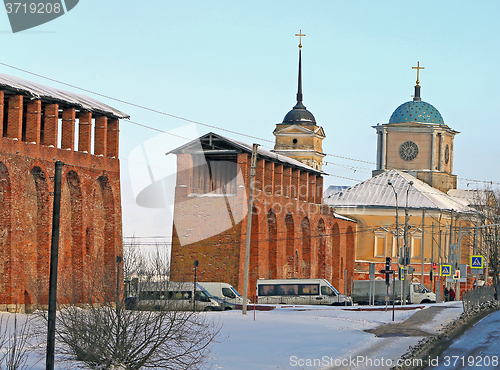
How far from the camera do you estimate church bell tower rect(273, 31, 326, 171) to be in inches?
4414

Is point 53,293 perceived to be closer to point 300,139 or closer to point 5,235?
point 5,235

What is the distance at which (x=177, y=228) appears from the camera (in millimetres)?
57500

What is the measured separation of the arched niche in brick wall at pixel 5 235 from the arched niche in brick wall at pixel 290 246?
28.9 metres

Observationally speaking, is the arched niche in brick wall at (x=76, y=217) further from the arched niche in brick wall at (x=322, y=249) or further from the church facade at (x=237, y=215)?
the arched niche in brick wall at (x=322, y=249)

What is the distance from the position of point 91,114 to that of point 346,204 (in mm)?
42908

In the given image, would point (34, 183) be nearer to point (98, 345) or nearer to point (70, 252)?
point (70, 252)

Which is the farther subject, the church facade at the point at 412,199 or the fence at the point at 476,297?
the church facade at the point at 412,199

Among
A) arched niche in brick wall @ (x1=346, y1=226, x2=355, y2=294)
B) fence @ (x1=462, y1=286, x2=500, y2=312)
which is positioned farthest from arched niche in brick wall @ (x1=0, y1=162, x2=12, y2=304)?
arched niche in brick wall @ (x1=346, y1=226, x2=355, y2=294)

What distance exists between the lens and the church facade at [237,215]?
56.4m

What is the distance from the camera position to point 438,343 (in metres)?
27.0

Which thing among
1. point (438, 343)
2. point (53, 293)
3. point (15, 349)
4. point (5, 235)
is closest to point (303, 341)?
point (438, 343)

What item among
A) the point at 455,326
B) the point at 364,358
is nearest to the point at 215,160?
the point at 455,326

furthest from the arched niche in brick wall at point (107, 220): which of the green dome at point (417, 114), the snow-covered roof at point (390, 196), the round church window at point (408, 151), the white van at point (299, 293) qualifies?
the green dome at point (417, 114)

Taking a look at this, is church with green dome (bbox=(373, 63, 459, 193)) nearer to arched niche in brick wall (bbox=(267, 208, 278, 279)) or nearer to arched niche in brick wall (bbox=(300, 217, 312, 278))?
arched niche in brick wall (bbox=(300, 217, 312, 278))
